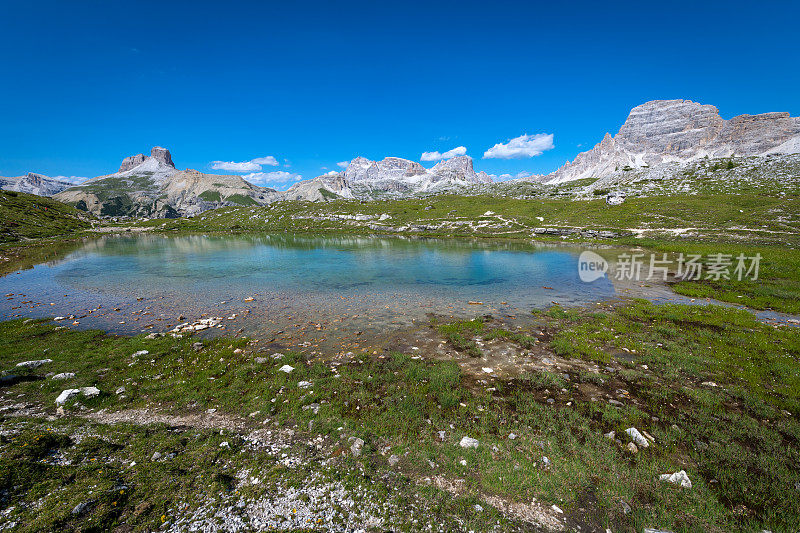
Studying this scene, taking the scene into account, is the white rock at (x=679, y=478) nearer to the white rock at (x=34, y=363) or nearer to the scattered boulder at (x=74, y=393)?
the scattered boulder at (x=74, y=393)

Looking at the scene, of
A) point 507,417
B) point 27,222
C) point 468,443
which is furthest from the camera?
point 27,222

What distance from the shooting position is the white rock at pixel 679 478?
8.45 m

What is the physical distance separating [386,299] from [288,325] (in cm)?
1002

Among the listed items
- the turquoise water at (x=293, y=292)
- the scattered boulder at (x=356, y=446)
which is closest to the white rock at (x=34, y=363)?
the turquoise water at (x=293, y=292)

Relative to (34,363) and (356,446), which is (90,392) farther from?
(356,446)

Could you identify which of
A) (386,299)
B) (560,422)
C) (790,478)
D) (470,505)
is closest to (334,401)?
(470,505)

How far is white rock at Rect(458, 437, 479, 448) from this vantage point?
33.0 feet

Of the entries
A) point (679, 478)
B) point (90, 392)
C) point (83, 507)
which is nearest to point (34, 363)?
point (90, 392)

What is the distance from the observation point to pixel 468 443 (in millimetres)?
10164

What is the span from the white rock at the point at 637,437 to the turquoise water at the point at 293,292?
14.3 meters

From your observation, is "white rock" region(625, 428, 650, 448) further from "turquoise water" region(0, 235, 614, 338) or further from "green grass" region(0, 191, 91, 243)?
"green grass" region(0, 191, 91, 243)

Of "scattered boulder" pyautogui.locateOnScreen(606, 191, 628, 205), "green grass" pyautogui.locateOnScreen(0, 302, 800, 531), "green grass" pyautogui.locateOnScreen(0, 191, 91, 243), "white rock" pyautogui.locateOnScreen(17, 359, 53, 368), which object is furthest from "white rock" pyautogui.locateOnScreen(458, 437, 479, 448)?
"scattered boulder" pyautogui.locateOnScreen(606, 191, 628, 205)

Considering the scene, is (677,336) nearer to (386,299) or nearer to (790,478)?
(790,478)

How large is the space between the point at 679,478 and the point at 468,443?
600 cm
